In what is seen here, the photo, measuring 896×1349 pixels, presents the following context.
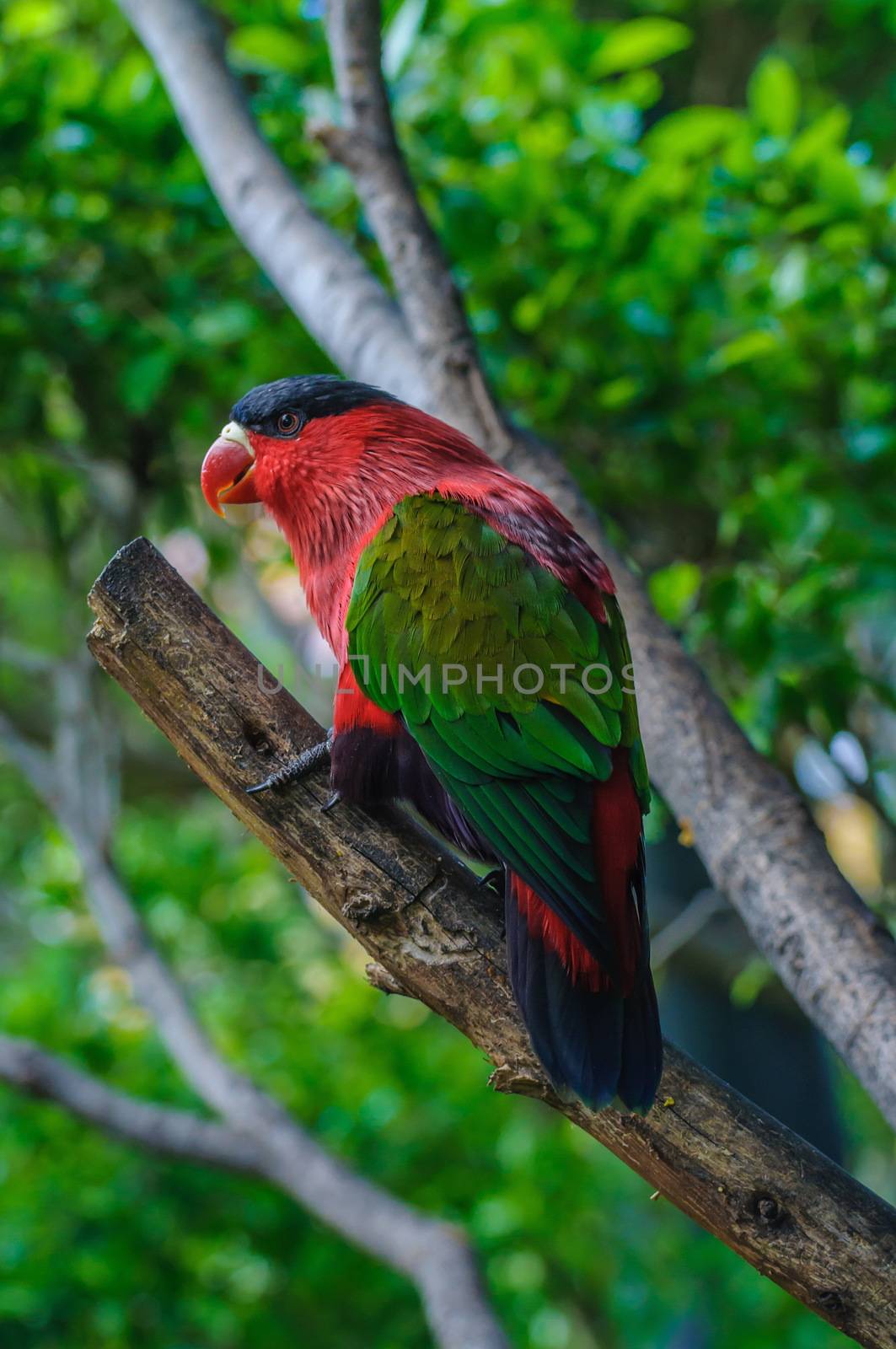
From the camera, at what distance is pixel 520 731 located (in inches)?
52.8

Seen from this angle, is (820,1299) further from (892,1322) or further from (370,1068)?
(370,1068)

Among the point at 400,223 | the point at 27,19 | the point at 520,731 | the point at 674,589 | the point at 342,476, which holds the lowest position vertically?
the point at 674,589

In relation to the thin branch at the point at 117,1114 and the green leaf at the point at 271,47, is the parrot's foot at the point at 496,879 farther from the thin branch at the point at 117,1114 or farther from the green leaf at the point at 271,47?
the green leaf at the point at 271,47

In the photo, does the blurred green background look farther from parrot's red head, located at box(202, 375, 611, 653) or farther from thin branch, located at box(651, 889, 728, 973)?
parrot's red head, located at box(202, 375, 611, 653)

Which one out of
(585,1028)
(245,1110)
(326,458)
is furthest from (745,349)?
(245,1110)

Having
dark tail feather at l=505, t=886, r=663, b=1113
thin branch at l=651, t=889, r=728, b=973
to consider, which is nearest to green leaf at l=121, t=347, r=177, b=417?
dark tail feather at l=505, t=886, r=663, b=1113

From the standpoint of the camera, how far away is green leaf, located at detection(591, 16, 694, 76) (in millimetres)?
2279

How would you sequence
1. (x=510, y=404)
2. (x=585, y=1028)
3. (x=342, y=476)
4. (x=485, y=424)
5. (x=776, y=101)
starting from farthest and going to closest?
(x=510, y=404)
(x=776, y=101)
(x=485, y=424)
(x=342, y=476)
(x=585, y=1028)

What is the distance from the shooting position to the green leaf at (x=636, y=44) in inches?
89.7

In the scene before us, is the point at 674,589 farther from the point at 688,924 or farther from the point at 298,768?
the point at 298,768

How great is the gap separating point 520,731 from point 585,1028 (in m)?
0.35

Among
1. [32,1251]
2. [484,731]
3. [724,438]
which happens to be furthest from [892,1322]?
[32,1251]

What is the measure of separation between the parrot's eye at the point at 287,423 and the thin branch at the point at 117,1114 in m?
1.57

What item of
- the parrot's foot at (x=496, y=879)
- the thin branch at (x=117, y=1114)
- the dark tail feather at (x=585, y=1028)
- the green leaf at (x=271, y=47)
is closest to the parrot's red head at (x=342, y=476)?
the parrot's foot at (x=496, y=879)
